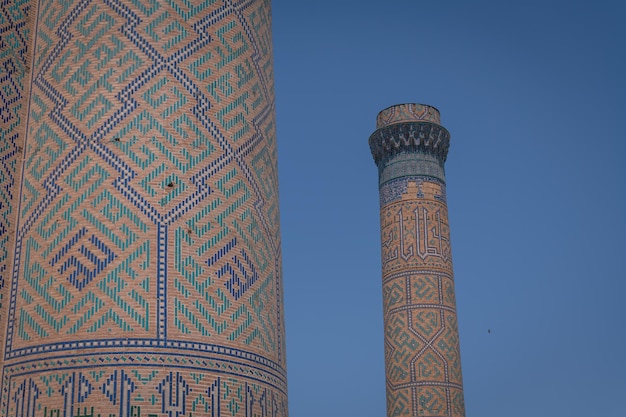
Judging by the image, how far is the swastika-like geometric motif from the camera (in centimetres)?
461

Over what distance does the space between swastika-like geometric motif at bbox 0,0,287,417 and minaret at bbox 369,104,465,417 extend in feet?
18.9

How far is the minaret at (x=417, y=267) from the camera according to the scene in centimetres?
1091

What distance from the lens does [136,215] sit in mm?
4863

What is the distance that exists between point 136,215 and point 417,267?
6.81 m

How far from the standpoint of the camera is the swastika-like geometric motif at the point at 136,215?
4609mm

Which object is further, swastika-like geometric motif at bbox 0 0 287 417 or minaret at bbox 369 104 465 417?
minaret at bbox 369 104 465 417

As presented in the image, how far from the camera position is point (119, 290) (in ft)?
15.4

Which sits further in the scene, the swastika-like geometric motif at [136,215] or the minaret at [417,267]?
the minaret at [417,267]

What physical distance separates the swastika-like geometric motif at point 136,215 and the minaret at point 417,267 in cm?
576

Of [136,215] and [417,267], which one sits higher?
[417,267]

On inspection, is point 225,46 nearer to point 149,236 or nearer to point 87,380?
point 149,236

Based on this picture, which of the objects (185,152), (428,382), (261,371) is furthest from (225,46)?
(428,382)

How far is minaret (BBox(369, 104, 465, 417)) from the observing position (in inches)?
429

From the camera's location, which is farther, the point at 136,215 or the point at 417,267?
the point at 417,267
